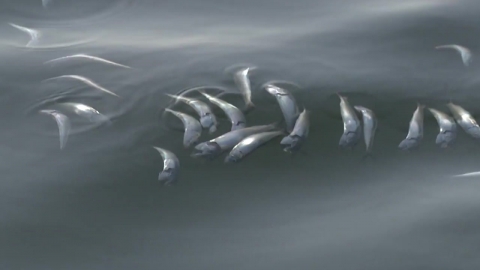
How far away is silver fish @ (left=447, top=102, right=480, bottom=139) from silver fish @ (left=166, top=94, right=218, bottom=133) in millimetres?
2728

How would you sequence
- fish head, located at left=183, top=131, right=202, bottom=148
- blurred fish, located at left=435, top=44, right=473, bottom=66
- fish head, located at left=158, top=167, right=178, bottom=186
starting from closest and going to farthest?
fish head, located at left=158, top=167, right=178, bottom=186 < fish head, located at left=183, top=131, right=202, bottom=148 < blurred fish, located at left=435, top=44, right=473, bottom=66

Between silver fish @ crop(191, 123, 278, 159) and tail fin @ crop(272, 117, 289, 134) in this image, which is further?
tail fin @ crop(272, 117, 289, 134)

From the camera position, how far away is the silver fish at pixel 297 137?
7.29m

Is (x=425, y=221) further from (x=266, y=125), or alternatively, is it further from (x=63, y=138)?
(x=63, y=138)

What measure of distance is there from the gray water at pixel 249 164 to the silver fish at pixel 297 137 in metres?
0.13

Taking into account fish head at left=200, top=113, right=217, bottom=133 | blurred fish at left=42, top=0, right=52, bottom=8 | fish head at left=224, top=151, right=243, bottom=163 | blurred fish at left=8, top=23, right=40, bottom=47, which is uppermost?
blurred fish at left=42, top=0, right=52, bottom=8

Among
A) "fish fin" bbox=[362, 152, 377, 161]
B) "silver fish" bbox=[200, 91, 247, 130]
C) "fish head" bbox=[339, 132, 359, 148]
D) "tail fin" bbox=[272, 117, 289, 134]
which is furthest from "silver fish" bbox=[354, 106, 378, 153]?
"silver fish" bbox=[200, 91, 247, 130]

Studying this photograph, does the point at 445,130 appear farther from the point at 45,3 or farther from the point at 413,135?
the point at 45,3

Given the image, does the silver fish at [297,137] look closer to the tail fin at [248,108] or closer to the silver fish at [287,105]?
the silver fish at [287,105]

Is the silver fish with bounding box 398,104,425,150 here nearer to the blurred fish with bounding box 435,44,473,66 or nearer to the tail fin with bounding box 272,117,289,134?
the tail fin with bounding box 272,117,289,134

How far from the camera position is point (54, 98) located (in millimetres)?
8352

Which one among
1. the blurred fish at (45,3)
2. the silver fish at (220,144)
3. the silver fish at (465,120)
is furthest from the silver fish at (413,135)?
the blurred fish at (45,3)

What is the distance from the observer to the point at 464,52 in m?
9.31

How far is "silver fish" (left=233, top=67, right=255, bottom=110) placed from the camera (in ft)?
26.5
